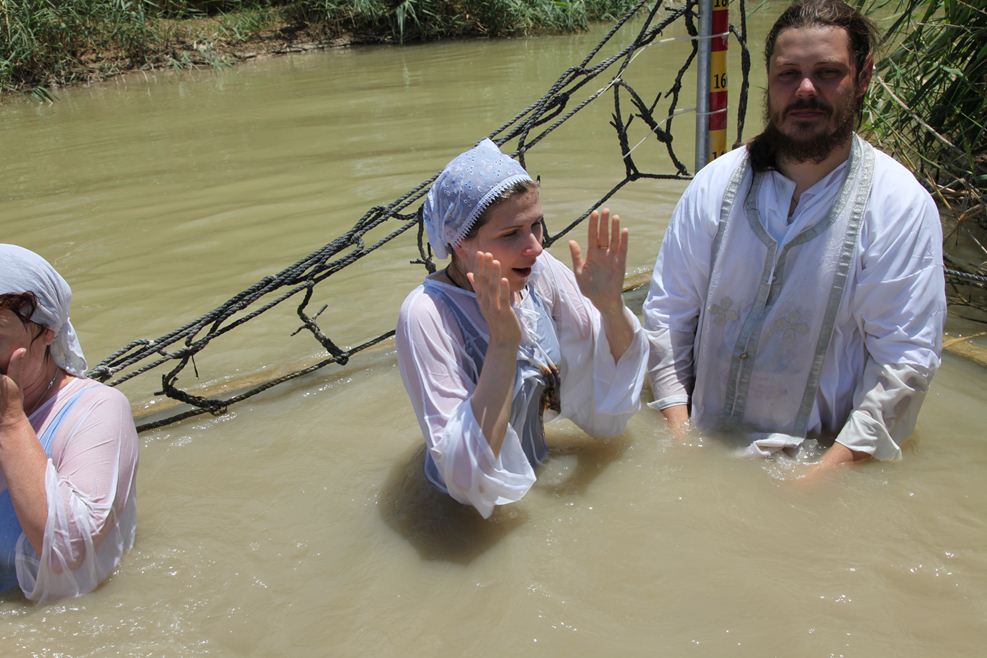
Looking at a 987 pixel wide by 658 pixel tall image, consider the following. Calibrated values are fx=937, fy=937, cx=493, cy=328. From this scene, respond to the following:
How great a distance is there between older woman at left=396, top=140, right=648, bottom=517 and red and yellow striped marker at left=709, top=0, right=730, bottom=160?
1.64 m

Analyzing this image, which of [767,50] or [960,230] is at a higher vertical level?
[767,50]


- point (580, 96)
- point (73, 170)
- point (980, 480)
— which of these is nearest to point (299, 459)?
point (980, 480)

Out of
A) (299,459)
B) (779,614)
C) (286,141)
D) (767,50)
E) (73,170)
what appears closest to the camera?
(779,614)

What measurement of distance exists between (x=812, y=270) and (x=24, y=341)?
7.56ft

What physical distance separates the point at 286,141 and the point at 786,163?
6500mm

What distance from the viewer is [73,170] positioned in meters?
8.01

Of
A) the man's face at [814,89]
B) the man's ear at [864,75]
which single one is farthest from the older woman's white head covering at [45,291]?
the man's ear at [864,75]

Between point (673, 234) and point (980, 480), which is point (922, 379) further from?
point (673, 234)

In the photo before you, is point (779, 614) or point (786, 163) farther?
point (786, 163)

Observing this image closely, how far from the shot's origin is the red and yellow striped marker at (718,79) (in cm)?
402

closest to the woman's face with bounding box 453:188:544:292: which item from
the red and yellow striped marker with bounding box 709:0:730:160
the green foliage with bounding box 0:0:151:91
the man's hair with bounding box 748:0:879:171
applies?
the man's hair with bounding box 748:0:879:171

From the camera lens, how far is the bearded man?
9.41 ft

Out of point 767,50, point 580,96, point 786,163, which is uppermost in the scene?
point 767,50

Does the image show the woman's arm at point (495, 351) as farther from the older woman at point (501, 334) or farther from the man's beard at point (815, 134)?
the man's beard at point (815, 134)
